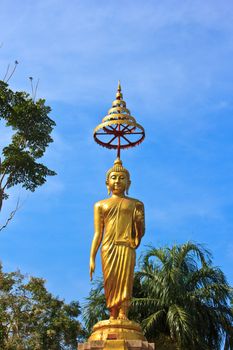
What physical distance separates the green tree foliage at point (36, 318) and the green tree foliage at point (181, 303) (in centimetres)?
94

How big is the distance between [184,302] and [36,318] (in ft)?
14.5

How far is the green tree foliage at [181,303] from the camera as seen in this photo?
13.7 metres

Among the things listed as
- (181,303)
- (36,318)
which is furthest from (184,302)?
(36,318)

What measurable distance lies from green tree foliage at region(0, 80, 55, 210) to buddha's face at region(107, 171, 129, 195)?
17.4 ft

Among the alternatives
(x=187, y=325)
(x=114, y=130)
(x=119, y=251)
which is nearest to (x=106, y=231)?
(x=119, y=251)

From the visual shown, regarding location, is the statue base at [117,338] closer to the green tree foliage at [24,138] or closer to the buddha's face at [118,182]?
the buddha's face at [118,182]

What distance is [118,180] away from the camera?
10.4 meters

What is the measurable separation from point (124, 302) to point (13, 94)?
7.84 metres

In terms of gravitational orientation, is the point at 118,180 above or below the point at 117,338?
above

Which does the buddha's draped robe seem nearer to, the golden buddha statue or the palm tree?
the golden buddha statue

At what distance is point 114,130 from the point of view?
37.1 feet

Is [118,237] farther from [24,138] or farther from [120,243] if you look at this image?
[24,138]

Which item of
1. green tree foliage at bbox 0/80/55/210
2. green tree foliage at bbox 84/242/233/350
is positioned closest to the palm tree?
green tree foliage at bbox 84/242/233/350

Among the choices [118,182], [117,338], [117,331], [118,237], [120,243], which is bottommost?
[117,338]
